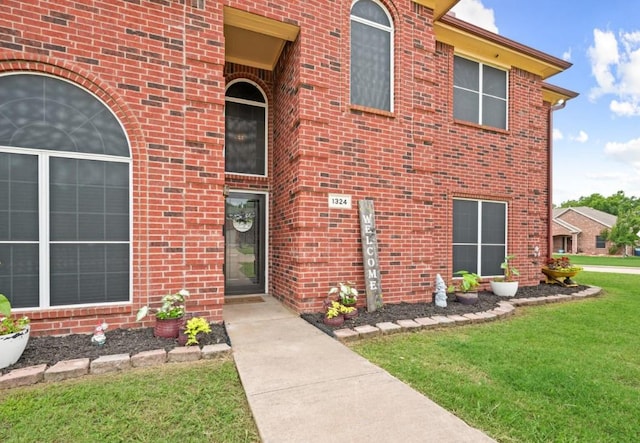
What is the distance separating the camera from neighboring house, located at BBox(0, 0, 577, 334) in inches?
146

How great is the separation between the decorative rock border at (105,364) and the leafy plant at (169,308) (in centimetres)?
47

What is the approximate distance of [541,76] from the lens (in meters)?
8.17

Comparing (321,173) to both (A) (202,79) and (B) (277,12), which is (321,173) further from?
(B) (277,12)

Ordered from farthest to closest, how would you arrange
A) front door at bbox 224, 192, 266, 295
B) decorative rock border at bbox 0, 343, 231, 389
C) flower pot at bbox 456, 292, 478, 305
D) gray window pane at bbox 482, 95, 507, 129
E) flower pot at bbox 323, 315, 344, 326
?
gray window pane at bbox 482, 95, 507, 129 → front door at bbox 224, 192, 266, 295 → flower pot at bbox 456, 292, 478, 305 → flower pot at bbox 323, 315, 344, 326 → decorative rock border at bbox 0, 343, 231, 389

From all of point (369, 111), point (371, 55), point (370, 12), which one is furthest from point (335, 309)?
point (370, 12)

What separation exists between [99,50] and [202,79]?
1.23 metres

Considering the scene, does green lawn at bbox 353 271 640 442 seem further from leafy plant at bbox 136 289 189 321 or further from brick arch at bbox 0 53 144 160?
brick arch at bbox 0 53 144 160

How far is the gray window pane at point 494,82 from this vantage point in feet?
24.3

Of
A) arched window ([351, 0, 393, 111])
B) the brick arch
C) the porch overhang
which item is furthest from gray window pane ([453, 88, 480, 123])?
the brick arch

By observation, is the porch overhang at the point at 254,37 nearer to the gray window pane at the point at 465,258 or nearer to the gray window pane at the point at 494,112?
the gray window pane at the point at 494,112

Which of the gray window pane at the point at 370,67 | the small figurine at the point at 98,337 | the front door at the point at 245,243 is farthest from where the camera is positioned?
the front door at the point at 245,243

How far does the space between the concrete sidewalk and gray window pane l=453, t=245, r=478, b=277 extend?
4.24 metres

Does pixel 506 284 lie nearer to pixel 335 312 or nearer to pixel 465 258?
pixel 465 258

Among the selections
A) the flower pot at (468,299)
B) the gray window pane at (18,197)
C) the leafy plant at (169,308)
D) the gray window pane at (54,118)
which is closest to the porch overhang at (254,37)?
the gray window pane at (54,118)
